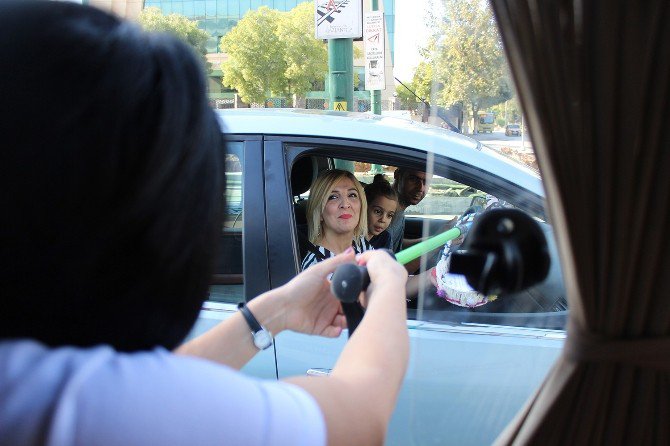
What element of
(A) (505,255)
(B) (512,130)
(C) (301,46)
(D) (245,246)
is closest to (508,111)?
(B) (512,130)

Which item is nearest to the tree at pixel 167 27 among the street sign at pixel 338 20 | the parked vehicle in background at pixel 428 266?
the parked vehicle in background at pixel 428 266

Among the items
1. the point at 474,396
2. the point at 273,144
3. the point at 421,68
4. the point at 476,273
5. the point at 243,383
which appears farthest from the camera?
the point at 273,144

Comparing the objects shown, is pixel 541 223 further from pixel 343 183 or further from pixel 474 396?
pixel 343 183

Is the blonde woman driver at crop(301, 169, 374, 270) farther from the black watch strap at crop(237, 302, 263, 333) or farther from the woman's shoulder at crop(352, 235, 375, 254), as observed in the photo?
the black watch strap at crop(237, 302, 263, 333)

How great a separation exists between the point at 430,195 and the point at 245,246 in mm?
907

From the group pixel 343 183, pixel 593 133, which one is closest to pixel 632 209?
pixel 593 133

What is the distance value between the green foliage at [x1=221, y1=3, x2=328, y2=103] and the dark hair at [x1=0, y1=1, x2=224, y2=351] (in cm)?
1944

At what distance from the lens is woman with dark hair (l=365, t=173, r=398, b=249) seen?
11.4ft

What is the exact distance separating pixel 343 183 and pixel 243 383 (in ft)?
7.62

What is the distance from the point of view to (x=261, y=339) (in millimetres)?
1246

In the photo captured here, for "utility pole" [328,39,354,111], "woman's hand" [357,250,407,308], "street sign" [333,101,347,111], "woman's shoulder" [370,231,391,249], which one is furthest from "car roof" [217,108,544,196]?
"utility pole" [328,39,354,111]

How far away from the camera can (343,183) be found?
9.92 ft

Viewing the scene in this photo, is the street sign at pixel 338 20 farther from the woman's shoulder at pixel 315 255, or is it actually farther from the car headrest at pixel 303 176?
the woman's shoulder at pixel 315 255

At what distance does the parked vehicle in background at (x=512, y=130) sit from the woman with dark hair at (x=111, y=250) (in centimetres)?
50
